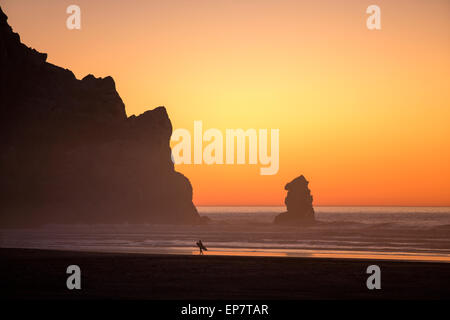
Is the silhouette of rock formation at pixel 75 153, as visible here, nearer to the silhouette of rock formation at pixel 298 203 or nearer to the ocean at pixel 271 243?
the silhouette of rock formation at pixel 298 203

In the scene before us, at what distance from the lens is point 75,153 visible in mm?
163625

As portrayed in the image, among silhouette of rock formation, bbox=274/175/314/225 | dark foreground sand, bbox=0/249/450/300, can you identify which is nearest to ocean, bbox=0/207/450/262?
dark foreground sand, bbox=0/249/450/300

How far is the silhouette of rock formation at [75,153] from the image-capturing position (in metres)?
151

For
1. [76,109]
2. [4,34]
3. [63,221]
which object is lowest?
[63,221]

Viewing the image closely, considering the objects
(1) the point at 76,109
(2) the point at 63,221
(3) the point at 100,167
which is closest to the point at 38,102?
(1) the point at 76,109

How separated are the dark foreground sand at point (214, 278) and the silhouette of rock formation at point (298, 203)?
92.9 meters

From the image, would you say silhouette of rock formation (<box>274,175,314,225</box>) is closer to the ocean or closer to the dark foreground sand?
the ocean

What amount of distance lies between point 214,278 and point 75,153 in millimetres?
142112

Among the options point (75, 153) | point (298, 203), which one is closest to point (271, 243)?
point (298, 203)

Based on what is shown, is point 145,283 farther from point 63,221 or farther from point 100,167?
point 100,167

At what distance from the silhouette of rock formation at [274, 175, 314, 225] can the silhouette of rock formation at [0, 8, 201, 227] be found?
135 feet

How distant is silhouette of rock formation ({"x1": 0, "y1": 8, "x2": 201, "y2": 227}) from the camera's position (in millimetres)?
151125
